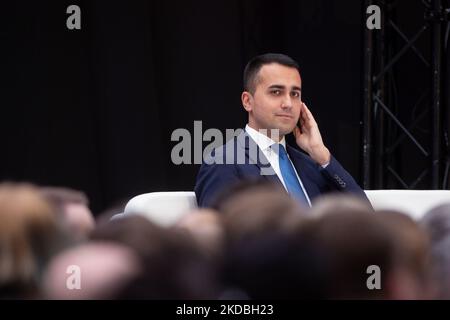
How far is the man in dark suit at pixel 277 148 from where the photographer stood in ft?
7.97

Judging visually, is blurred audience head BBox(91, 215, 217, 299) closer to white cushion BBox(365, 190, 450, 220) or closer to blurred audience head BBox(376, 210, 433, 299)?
blurred audience head BBox(376, 210, 433, 299)

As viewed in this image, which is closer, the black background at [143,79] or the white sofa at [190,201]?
the white sofa at [190,201]

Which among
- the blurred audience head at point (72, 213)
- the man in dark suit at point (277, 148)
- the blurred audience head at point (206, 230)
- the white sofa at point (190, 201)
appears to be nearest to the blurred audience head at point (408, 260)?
the blurred audience head at point (206, 230)

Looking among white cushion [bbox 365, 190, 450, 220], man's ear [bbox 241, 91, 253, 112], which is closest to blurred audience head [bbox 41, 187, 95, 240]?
white cushion [bbox 365, 190, 450, 220]

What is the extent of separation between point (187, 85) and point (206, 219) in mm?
3011

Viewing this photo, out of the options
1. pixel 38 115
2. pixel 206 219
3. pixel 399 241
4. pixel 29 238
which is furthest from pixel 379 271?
pixel 38 115

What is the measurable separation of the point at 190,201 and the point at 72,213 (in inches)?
63.6

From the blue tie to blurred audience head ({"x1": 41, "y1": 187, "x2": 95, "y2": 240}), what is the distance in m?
1.57

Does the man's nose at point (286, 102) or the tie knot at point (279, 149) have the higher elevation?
the man's nose at point (286, 102)

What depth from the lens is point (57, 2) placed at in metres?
3.41

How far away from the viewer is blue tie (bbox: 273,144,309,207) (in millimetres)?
2451

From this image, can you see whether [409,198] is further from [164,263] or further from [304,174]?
[164,263]

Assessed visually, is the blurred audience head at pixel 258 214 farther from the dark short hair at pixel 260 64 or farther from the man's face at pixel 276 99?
the dark short hair at pixel 260 64

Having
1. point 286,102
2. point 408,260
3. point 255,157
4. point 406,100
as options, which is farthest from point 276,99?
point 408,260
